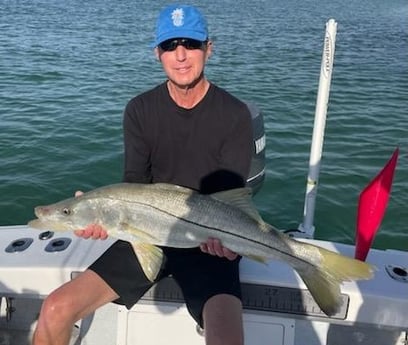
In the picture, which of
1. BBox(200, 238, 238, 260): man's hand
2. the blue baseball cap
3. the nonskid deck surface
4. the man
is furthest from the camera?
the nonskid deck surface

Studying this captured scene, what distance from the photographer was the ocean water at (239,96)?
7539mm

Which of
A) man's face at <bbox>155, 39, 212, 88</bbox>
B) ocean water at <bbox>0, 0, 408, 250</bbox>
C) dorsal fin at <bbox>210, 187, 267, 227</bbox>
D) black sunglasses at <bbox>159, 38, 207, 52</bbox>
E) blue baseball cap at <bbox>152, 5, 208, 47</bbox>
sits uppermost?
blue baseball cap at <bbox>152, 5, 208, 47</bbox>

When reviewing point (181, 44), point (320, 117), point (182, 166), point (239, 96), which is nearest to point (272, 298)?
point (182, 166)

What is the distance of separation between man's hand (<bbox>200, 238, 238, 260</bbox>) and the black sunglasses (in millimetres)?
1224

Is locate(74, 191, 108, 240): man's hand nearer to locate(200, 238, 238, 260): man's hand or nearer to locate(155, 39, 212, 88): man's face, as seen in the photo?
locate(200, 238, 238, 260): man's hand

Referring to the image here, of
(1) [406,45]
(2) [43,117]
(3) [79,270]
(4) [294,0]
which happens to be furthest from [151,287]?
(4) [294,0]

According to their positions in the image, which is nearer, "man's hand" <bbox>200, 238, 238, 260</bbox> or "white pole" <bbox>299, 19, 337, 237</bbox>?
"man's hand" <bbox>200, 238, 238, 260</bbox>

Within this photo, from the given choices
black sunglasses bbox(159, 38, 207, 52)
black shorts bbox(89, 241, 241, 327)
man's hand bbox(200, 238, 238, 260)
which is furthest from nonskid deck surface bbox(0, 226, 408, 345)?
black sunglasses bbox(159, 38, 207, 52)

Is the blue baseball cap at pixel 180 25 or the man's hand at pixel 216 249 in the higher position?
the blue baseball cap at pixel 180 25

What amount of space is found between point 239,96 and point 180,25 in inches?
356

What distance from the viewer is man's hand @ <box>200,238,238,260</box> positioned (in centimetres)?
311

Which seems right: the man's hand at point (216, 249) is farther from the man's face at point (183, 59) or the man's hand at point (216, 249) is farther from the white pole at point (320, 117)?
the white pole at point (320, 117)

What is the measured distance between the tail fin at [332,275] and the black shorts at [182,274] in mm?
521

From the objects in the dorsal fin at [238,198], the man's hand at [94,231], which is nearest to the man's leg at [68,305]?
the man's hand at [94,231]
